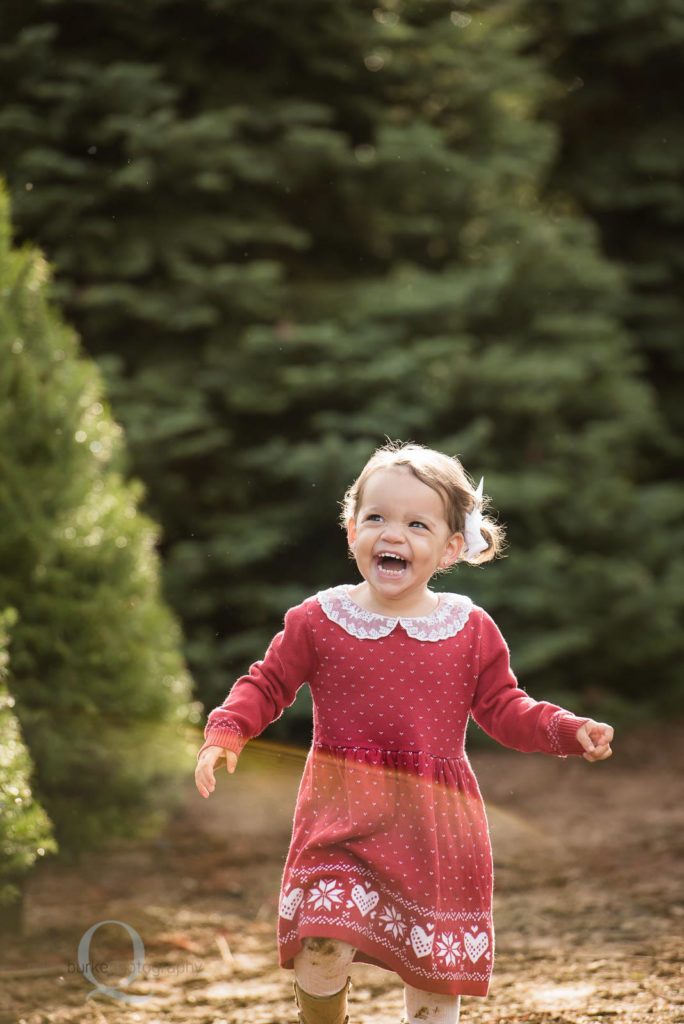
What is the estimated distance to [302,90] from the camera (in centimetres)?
668

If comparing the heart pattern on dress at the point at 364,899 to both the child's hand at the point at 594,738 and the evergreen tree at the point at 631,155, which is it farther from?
the evergreen tree at the point at 631,155

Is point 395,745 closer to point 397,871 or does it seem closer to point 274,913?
point 397,871

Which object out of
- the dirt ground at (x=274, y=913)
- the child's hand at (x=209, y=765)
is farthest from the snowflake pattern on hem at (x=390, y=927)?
the dirt ground at (x=274, y=913)

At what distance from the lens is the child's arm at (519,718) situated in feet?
7.18

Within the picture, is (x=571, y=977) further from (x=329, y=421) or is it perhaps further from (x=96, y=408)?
(x=329, y=421)

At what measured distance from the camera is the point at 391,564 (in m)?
2.31

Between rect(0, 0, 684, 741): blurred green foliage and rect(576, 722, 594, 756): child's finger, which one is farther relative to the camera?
rect(0, 0, 684, 741): blurred green foliage

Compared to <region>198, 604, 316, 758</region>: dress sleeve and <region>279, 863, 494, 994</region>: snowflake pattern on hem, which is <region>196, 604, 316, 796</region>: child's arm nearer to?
<region>198, 604, 316, 758</region>: dress sleeve

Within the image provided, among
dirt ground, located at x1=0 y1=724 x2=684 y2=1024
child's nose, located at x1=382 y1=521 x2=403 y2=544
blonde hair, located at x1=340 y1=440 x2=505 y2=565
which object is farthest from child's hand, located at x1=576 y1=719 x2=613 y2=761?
dirt ground, located at x1=0 y1=724 x2=684 y2=1024

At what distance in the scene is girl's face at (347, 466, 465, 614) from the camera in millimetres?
2287

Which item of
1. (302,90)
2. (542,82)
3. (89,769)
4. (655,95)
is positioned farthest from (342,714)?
(655,95)

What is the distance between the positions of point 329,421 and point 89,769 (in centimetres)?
256

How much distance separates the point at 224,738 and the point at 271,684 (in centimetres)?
17

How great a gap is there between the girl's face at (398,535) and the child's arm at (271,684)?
18 centimetres
